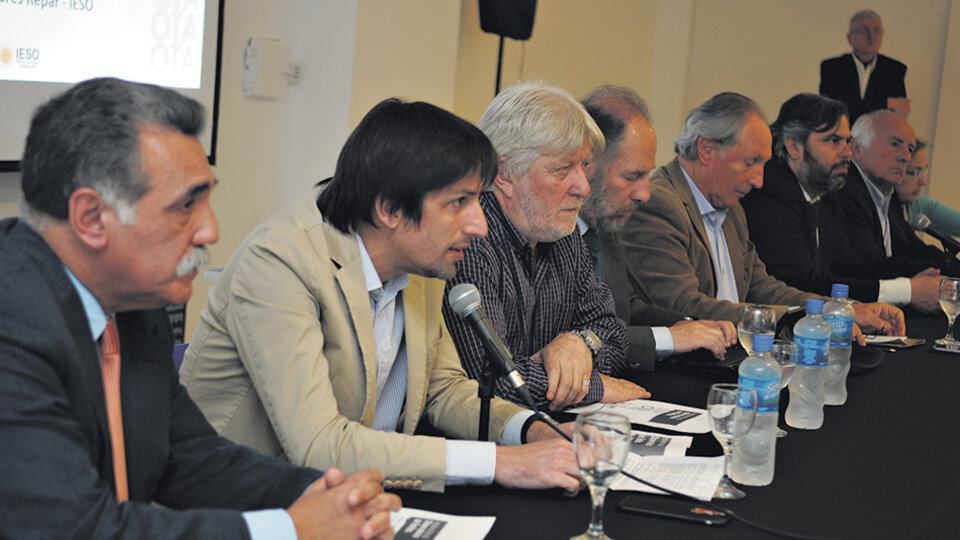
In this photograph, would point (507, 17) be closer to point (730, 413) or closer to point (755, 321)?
point (755, 321)

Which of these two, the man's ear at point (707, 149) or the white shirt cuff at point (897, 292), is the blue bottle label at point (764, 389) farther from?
the white shirt cuff at point (897, 292)

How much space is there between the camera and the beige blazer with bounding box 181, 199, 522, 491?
1670mm

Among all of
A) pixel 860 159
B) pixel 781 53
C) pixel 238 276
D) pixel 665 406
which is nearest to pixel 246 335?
pixel 238 276

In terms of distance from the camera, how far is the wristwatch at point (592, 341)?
2.47 m

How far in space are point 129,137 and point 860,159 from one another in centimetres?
456

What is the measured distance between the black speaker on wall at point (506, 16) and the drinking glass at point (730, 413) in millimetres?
4357

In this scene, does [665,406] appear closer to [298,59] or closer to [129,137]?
[129,137]

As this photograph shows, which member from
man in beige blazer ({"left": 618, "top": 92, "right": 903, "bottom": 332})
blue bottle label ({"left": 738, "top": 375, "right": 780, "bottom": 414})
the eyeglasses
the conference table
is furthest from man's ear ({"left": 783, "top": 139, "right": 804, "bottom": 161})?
the eyeglasses

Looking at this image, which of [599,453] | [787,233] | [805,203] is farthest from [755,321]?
[805,203]

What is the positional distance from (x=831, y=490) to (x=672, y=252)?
1.72 meters

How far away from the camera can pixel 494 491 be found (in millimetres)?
1627

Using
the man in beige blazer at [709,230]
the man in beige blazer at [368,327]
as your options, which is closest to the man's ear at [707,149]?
the man in beige blazer at [709,230]

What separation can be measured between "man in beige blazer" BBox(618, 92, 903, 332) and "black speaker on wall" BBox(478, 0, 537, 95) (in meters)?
2.22

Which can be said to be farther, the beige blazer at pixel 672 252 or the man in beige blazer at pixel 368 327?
the beige blazer at pixel 672 252
